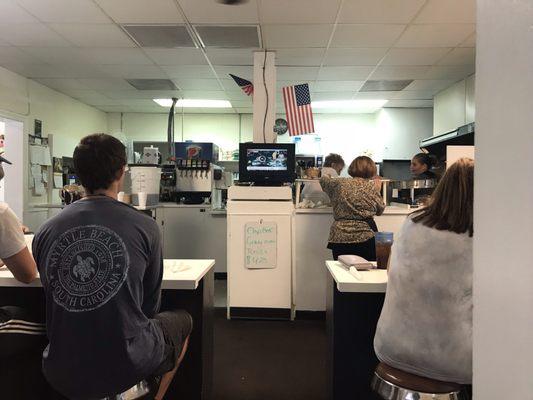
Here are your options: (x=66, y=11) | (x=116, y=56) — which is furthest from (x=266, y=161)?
(x=116, y=56)

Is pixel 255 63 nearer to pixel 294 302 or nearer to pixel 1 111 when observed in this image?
pixel 294 302

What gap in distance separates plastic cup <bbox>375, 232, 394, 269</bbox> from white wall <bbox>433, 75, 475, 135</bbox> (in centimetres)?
419

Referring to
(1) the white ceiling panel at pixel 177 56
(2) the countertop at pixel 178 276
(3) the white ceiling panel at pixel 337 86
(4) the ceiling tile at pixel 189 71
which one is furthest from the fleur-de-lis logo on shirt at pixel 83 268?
(3) the white ceiling panel at pixel 337 86

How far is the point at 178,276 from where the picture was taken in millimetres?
1852

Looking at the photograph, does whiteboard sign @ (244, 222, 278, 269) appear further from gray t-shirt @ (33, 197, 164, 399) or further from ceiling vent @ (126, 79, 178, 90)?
ceiling vent @ (126, 79, 178, 90)

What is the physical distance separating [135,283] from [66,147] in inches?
260

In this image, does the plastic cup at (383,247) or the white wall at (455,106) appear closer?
the plastic cup at (383,247)

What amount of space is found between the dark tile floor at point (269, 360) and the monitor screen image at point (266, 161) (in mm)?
1481

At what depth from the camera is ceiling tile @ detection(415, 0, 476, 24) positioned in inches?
138

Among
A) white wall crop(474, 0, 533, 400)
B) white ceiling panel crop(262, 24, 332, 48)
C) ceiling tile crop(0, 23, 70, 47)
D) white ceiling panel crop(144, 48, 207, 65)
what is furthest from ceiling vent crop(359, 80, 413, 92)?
white wall crop(474, 0, 533, 400)

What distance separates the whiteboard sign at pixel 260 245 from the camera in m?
3.88

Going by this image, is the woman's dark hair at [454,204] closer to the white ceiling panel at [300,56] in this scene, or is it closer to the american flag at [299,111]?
the american flag at [299,111]

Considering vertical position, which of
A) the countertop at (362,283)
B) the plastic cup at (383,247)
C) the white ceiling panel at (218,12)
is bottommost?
the countertop at (362,283)

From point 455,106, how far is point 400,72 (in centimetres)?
116
